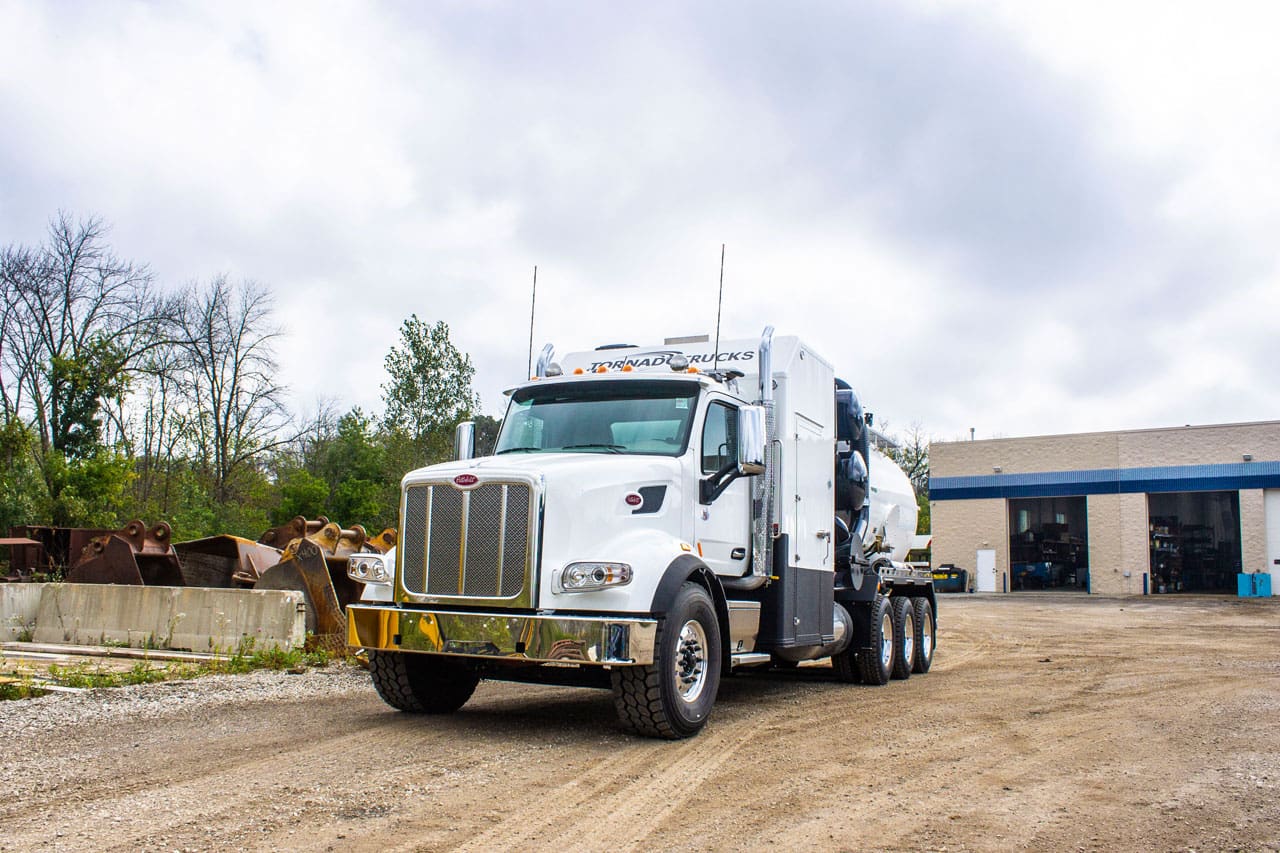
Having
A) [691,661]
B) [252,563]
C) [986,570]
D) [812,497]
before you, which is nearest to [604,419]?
[691,661]

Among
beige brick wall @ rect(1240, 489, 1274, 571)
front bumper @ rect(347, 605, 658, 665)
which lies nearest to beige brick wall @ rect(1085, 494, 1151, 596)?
beige brick wall @ rect(1240, 489, 1274, 571)

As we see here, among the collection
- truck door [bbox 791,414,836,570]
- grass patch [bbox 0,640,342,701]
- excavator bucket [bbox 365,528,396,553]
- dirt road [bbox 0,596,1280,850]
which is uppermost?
truck door [bbox 791,414,836,570]

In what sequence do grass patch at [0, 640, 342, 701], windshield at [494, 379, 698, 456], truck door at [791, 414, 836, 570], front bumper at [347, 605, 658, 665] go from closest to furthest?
1. front bumper at [347, 605, 658, 665]
2. windshield at [494, 379, 698, 456]
3. grass patch at [0, 640, 342, 701]
4. truck door at [791, 414, 836, 570]

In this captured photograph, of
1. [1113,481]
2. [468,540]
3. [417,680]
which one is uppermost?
[1113,481]

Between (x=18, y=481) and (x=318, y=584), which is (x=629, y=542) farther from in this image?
(x=18, y=481)

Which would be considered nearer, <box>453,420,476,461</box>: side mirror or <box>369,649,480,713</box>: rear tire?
<box>369,649,480,713</box>: rear tire

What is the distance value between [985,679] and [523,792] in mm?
8106

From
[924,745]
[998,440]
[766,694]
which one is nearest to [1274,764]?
[924,745]

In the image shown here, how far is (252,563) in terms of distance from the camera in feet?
48.0

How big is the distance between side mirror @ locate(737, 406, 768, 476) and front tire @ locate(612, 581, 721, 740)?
1094mm

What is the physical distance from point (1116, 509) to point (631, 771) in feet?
134

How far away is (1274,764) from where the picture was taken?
278 inches

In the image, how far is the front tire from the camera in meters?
7.44

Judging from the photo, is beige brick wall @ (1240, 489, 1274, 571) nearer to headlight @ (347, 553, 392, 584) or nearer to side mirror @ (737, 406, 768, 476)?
side mirror @ (737, 406, 768, 476)
